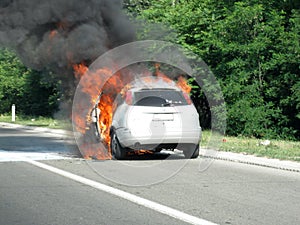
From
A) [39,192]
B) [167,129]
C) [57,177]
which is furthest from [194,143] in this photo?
[39,192]

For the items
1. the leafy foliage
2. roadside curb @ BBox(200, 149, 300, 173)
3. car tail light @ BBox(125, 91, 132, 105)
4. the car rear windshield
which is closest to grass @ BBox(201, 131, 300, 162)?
roadside curb @ BBox(200, 149, 300, 173)

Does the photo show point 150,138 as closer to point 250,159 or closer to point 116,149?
point 116,149

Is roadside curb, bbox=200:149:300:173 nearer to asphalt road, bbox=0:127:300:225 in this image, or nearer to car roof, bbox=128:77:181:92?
asphalt road, bbox=0:127:300:225

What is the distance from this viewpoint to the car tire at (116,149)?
12750mm

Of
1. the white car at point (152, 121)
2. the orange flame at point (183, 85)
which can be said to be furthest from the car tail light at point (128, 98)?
the orange flame at point (183, 85)

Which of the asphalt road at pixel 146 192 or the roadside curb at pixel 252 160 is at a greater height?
the roadside curb at pixel 252 160

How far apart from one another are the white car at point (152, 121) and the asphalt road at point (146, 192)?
47cm

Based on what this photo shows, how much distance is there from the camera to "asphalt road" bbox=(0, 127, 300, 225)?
7164 mm

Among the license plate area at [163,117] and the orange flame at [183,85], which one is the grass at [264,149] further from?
the license plate area at [163,117]

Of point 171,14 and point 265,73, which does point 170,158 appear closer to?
point 265,73

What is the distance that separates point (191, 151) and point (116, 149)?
184 centimetres

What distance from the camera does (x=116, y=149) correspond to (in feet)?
42.4

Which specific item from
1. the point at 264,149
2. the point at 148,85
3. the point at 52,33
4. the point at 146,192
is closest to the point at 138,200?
the point at 146,192

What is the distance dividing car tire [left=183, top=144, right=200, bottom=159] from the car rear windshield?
1197 mm
